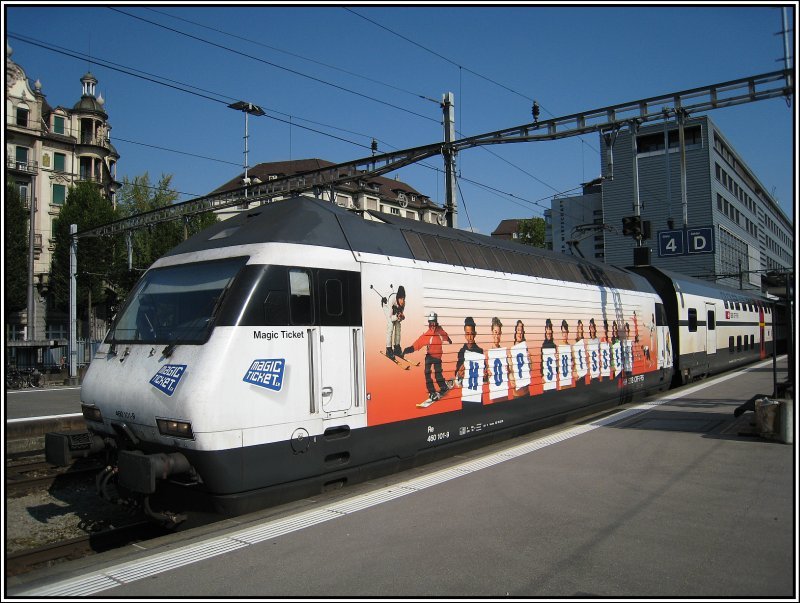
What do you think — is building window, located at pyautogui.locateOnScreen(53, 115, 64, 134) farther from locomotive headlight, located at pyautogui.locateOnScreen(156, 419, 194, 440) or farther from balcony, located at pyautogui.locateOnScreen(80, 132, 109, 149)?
locomotive headlight, located at pyautogui.locateOnScreen(156, 419, 194, 440)

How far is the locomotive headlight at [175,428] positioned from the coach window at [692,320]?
716 inches

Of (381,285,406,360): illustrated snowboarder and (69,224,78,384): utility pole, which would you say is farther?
(69,224,78,384): utility pole

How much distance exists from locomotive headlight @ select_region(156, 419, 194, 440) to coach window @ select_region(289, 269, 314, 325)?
5.15 ft

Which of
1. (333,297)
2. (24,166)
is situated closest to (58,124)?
(24,166)

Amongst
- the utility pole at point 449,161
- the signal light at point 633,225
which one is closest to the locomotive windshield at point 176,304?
the utility pole at point 449,161

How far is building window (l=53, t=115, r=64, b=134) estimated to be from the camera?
4953cm

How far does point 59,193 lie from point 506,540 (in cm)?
5182

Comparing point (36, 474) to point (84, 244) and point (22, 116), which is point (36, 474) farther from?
point (22, 116)

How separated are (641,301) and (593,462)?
30.5 ft

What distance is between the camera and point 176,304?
22.7 feet

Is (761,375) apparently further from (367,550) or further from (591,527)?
(367,550)

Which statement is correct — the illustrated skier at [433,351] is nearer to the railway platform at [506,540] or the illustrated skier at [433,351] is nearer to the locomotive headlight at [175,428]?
the railway platform at [506,540]

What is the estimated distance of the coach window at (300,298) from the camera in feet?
22.1

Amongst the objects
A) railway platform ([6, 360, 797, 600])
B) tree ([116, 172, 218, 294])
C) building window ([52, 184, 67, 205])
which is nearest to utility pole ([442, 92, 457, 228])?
railway platform ([6, 360, 797, 600])
